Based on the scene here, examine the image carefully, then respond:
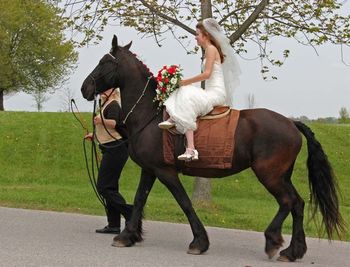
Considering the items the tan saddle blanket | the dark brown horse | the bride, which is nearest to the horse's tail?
the dark brown horse

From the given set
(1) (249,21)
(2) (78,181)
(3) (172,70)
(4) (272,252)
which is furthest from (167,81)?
(2) (78,181)

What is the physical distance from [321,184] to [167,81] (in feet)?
7.13

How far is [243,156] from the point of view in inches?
267

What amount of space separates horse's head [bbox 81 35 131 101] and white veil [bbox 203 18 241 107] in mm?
1156

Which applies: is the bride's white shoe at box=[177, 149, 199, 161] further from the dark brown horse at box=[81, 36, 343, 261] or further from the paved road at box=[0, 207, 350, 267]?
the paved road at box=[0, 207, 350, 267]

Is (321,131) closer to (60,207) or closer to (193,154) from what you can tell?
(60,207)

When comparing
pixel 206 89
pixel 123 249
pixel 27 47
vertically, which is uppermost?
pixel 27 47

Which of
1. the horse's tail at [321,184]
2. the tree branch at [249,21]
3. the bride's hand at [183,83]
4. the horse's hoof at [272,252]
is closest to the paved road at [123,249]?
the horse's hoof at [272,252]

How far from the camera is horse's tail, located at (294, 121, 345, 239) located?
696 centimetres

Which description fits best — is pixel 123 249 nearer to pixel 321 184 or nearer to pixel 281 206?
pixel 281 206

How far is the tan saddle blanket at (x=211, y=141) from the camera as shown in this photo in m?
6.73

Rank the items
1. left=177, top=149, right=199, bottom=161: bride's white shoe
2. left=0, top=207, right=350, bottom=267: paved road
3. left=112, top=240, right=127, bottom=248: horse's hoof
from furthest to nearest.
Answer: left=112, top=240, right=127, bottom=248: horse's hoof < left=177, top=149, right=199, bottom=161: bride's white shoe < left=0, top=207, right=350, bottom=267: paved road

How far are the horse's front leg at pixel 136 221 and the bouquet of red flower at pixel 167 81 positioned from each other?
3.15 ft

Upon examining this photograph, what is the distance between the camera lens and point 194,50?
13148 millimetres
